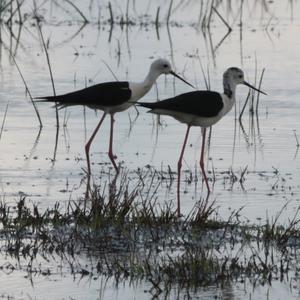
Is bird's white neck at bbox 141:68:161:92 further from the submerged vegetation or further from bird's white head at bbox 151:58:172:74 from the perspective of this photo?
the submerged vegetation

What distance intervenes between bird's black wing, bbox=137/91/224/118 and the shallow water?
1.70 ft

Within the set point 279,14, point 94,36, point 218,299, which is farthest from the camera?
point 279,14

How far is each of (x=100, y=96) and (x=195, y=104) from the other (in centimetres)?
126

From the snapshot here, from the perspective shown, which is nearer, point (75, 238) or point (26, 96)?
point (75, 238)

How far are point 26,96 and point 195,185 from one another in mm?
4342

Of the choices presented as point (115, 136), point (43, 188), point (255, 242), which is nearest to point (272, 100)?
point (115, 136)

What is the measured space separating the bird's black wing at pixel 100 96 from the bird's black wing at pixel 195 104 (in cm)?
112

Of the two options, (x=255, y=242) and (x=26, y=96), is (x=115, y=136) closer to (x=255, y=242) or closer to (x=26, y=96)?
(x=26, y=96)

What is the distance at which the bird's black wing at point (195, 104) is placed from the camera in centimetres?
945

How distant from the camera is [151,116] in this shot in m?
12.5

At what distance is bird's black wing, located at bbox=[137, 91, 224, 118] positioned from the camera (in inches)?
372

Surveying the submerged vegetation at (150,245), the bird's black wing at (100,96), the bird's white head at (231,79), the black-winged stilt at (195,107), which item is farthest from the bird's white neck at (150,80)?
the submerged vegetation at (150,245)

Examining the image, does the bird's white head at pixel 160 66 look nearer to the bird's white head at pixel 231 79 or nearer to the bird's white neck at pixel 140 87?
the bird's white neck at pixel 140 87

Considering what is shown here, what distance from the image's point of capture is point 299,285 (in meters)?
6.21
